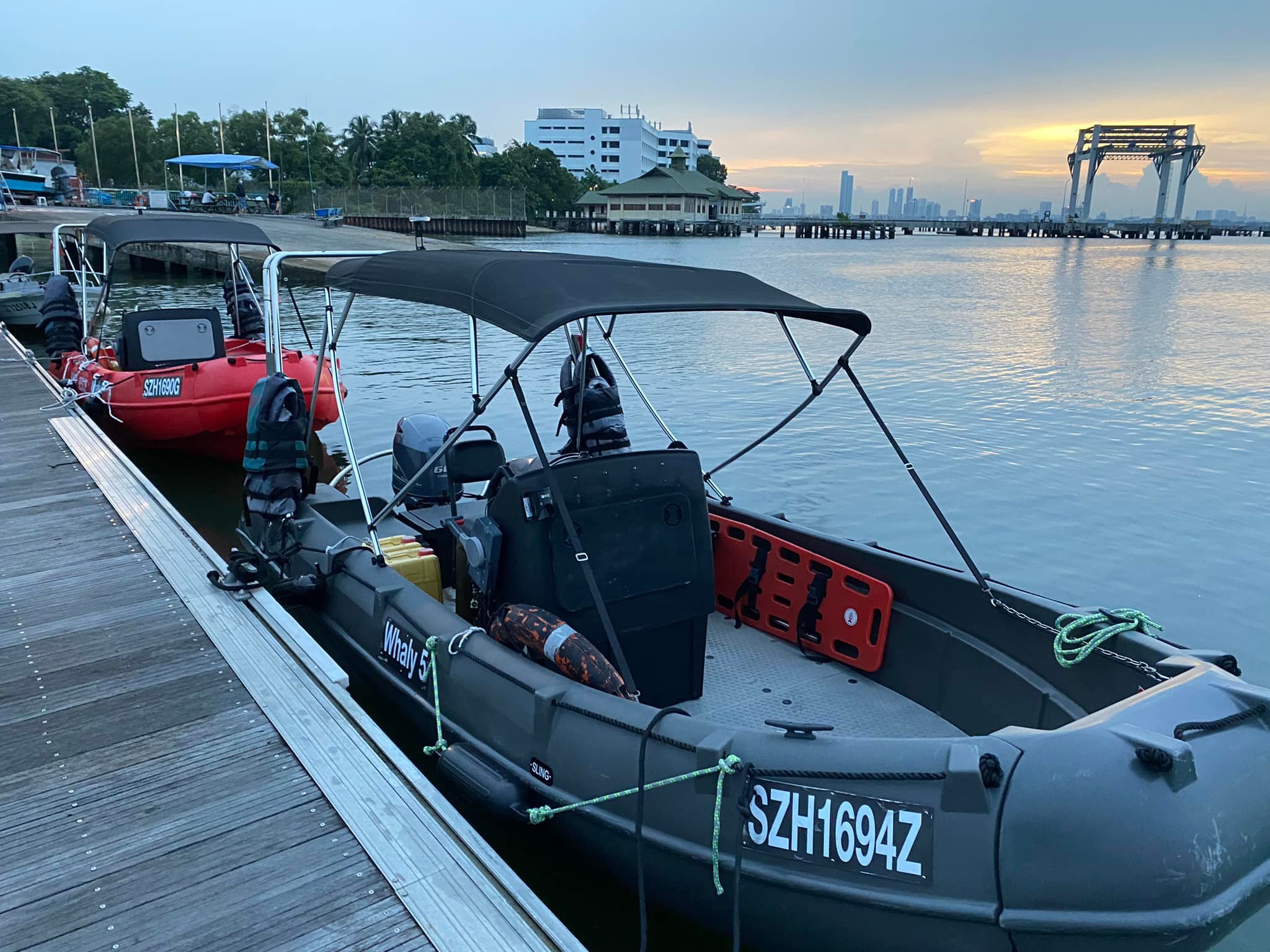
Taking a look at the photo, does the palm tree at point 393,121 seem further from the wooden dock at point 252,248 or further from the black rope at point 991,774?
the black rope at point 991,774

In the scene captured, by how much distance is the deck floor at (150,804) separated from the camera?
2.82m

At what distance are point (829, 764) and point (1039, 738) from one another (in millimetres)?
673

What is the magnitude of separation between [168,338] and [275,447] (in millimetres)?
5649

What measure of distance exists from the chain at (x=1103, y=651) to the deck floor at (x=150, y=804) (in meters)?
2.93

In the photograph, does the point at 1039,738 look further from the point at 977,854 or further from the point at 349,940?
the point at 349,940

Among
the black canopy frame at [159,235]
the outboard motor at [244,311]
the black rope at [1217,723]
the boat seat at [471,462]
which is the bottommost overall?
the black rope at [1217,723]

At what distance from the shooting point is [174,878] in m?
3.02

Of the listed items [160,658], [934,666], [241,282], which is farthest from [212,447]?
[934,666]

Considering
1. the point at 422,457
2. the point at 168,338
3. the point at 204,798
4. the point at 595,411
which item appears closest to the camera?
the point at 204,798

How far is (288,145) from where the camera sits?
75.3m

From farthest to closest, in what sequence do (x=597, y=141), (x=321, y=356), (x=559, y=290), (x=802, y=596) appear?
(x=597, y=141)
(x=321, y=356)
(x=802, y=596)
(x=559, y=290)

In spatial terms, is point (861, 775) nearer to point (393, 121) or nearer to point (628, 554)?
point (628, 554)

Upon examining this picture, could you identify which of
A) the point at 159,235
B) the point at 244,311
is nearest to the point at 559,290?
the point at 159,235

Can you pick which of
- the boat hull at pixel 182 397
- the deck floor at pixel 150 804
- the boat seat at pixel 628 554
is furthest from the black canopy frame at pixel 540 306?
the boat hull at pixel 182 397
